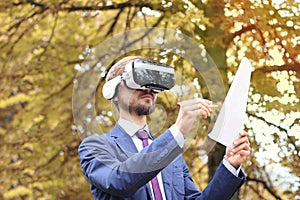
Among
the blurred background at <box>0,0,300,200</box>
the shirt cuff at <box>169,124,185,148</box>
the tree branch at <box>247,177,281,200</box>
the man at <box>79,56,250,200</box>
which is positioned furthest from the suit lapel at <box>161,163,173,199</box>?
the tree branch at <box>247,177,281,200</box>

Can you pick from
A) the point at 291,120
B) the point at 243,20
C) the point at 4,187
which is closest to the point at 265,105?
the point at 291,120

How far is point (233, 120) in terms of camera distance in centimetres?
199

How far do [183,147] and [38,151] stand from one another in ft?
17.0

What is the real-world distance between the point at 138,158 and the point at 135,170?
0.13 ft

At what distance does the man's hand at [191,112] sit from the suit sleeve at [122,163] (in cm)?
8

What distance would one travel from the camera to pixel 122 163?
1.95 meters

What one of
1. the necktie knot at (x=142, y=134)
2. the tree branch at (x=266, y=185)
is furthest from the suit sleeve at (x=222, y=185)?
the tree branch at (x=266, y=185)

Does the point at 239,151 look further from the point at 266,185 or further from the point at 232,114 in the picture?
the point at 266,185

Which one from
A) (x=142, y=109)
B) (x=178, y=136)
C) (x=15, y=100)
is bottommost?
(x=178, y=136)

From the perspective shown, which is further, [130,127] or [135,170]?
[130,127]

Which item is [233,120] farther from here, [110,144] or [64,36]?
[64,36]

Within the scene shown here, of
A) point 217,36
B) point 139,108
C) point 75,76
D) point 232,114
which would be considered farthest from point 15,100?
point 232,114

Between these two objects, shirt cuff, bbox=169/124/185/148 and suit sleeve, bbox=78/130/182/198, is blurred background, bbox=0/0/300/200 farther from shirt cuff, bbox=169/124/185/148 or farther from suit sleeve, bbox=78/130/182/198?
shirt cuff, bbox=169/124/185/148

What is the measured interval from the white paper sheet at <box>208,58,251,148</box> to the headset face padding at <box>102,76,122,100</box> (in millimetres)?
369
